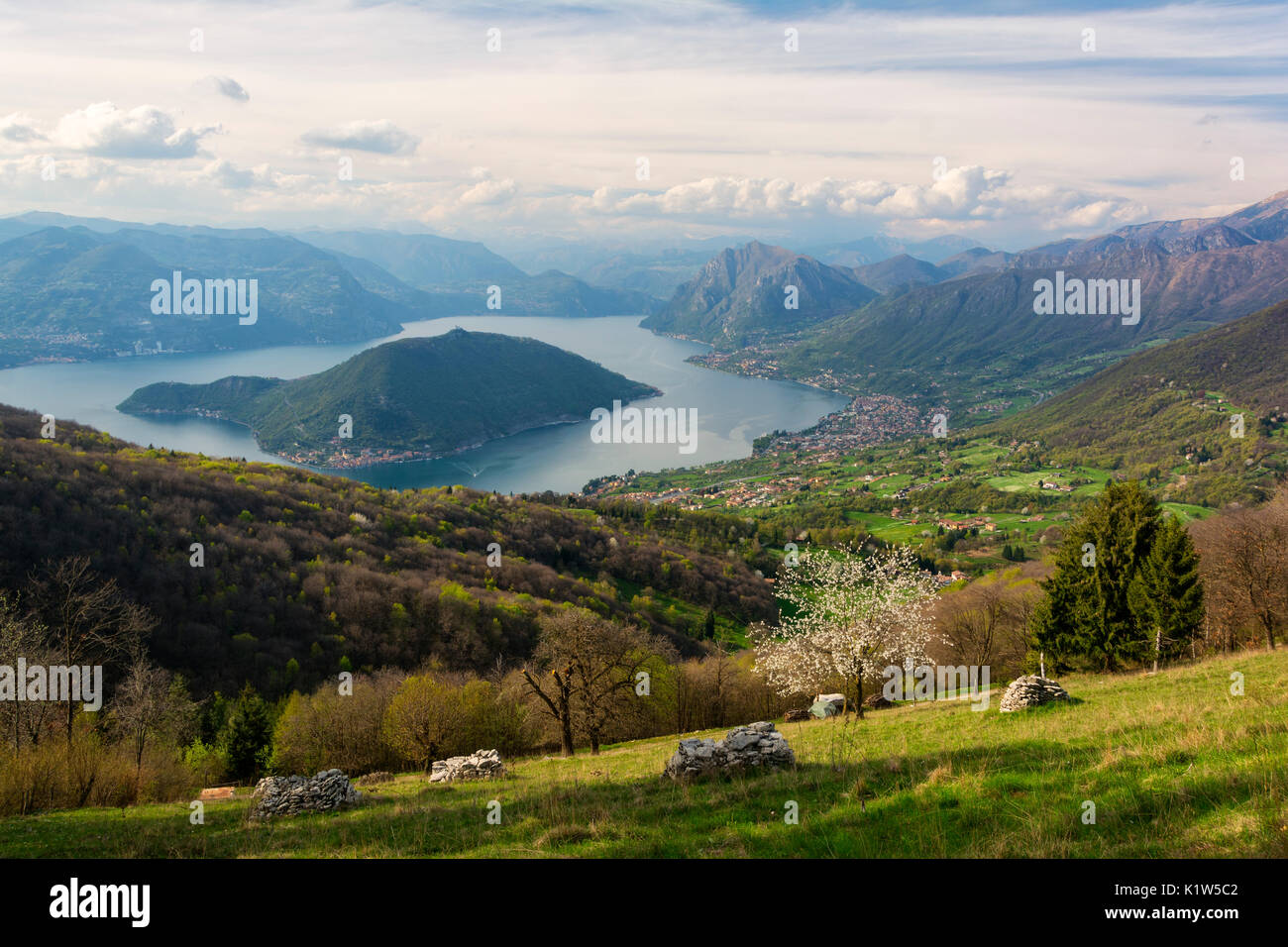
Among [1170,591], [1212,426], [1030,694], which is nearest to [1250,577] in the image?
[1170,591]

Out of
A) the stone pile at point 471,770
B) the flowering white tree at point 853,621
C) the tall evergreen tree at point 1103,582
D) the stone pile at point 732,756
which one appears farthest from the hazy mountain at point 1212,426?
the stone pile at point 471,770

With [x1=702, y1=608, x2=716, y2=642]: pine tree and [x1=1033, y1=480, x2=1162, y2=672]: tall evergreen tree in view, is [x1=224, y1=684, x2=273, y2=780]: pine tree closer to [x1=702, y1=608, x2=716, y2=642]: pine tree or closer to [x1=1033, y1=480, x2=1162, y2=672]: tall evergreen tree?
[x1=1033, y1=480, x2=1162, y2=672]: tall evergreen tree

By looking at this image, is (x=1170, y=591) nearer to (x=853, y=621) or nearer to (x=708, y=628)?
(x=853, y=621)

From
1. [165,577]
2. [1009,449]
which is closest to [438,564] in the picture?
[165,577]

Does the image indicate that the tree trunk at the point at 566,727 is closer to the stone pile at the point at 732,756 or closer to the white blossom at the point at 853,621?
the white blossom at the point at 853,621

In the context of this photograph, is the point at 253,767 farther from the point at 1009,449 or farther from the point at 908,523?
the point at 1009,449

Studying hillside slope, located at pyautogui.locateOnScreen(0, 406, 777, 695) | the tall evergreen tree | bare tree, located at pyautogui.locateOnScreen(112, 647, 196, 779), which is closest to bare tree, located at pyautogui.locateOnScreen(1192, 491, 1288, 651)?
the tall evergreen tree
